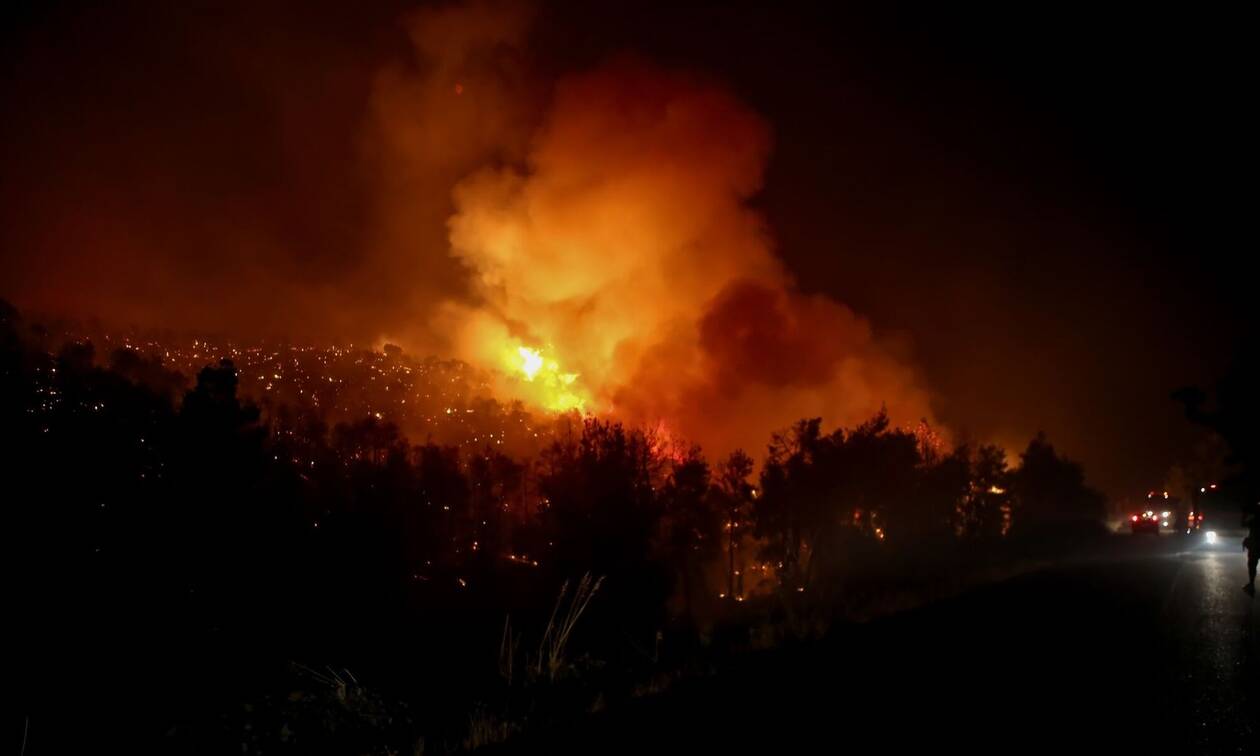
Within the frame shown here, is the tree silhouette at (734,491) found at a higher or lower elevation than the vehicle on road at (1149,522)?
higher

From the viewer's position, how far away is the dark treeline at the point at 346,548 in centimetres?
2130

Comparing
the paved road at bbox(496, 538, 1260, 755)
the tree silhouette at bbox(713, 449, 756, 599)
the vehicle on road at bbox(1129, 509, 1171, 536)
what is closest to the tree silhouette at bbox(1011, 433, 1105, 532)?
the vehicle on road at bbox(1129, 509, 1171, 536)

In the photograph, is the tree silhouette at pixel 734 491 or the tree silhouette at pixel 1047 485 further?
the tree silhouette at pixel 1047 485

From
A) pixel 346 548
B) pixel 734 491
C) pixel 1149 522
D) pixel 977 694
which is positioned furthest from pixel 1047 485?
pixel 977 694

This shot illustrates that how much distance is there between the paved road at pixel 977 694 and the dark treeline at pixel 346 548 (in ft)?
10.7

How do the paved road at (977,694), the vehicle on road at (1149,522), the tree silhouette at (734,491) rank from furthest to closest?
the vehicle on road at (1149,522) → the tree silhouette at (734,491) → the paved road at (977,694)

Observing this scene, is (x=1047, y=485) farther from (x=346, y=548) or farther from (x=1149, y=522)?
(x=346, y=548)

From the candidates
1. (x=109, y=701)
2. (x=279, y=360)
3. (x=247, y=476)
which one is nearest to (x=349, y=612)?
(x=247, y=476)

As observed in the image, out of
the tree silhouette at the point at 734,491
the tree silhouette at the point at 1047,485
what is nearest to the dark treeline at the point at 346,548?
the tree silhouette at the point at 734,491

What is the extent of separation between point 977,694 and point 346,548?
31.4 meters

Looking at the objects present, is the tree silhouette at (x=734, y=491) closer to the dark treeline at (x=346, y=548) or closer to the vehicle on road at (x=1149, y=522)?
the dark treeline at (x=346, y=548)

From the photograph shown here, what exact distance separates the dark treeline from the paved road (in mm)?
3248

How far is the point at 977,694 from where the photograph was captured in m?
8.86

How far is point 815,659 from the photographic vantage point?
10484mm
